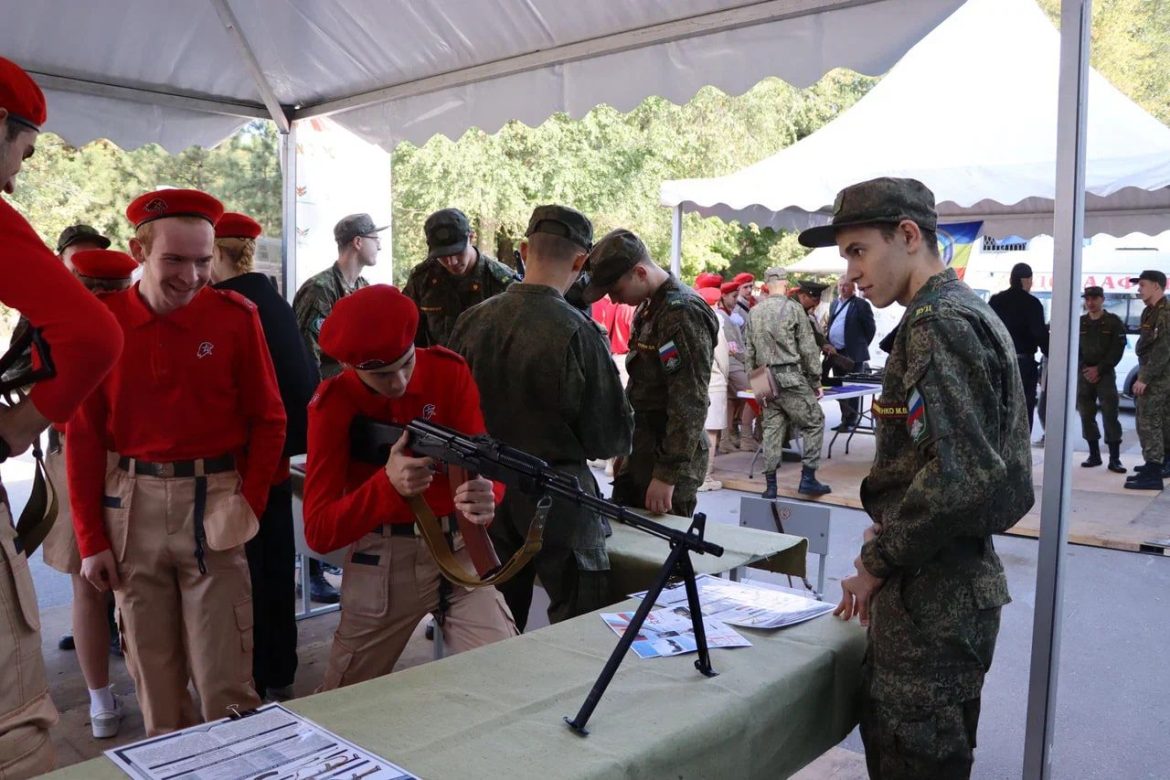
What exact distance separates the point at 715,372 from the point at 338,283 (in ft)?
16.8

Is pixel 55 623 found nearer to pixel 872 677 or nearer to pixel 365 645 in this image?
pixel 365 645

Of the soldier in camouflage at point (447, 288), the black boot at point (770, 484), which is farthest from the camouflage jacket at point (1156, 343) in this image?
the soldier in camouflage at point (447, 288)

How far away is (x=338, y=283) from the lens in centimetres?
491

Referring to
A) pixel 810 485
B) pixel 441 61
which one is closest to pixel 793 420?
pixel 810 485

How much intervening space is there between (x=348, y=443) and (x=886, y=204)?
4.71 ft

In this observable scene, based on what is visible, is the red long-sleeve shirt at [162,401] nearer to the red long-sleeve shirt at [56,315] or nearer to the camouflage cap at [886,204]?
the red long-sleeve shirt at [56,315]

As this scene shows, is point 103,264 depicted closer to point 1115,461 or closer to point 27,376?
point 27,376

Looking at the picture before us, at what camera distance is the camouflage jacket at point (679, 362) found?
3.34m

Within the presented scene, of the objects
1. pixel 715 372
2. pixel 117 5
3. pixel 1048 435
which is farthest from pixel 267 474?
pixel 715 372

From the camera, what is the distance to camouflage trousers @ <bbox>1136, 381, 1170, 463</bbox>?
8875 millimetres

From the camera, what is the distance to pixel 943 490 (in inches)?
70.2

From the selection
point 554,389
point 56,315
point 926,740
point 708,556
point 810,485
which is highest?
point 56,315

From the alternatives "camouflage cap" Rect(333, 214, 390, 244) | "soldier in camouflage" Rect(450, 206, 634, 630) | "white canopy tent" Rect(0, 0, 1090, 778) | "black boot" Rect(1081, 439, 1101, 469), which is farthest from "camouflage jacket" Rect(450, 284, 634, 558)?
"black boot" Rect(1081, 439, 1101, 469)

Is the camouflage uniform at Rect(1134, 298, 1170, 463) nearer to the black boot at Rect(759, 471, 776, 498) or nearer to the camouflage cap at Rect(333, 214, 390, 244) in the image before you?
the black boot at Rect(759, 471, 776, 498)
